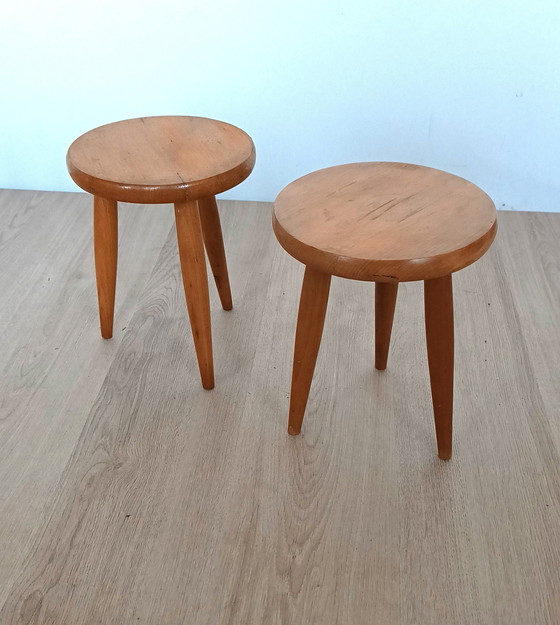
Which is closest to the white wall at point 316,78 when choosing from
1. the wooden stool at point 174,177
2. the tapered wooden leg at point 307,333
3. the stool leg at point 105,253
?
the wooden stool at point 174,177

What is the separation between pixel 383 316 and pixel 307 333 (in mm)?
242

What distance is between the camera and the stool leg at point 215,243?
57.9 inches

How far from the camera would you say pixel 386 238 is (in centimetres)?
104

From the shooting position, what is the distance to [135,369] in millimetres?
1483

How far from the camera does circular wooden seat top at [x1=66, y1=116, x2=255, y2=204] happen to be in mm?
1203

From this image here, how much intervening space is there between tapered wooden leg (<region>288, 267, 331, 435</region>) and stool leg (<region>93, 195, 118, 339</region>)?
0.46 m


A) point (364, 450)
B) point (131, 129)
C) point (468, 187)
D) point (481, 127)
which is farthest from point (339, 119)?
point (364, 450)

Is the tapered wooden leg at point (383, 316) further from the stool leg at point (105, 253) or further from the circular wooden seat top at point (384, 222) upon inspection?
the stool leg at point (105, 253)

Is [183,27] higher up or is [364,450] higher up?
[183,27]

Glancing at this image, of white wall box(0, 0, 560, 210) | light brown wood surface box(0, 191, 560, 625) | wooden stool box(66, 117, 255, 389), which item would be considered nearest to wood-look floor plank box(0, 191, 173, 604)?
light brown wood surface box(0, 191, 560, 625)

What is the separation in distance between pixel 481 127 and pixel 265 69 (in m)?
0.63

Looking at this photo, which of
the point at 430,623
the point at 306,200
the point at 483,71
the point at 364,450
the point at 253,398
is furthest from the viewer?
the point at 483,71

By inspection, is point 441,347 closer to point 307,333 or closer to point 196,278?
point 307,333

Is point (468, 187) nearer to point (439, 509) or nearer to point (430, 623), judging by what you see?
point (439, 509)
